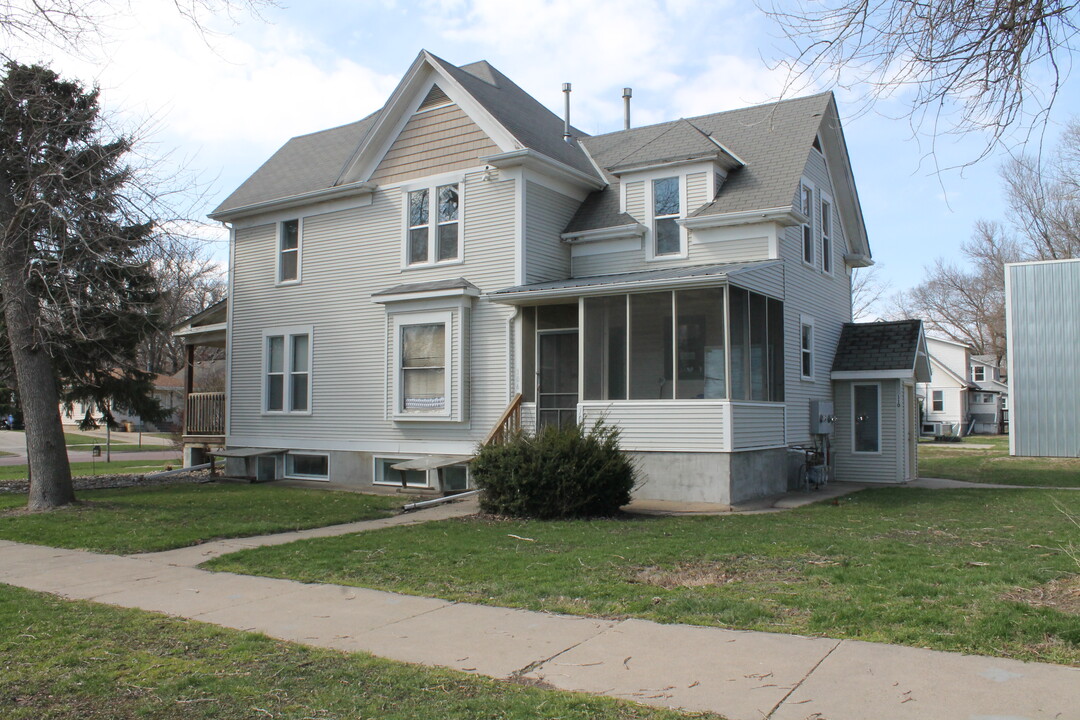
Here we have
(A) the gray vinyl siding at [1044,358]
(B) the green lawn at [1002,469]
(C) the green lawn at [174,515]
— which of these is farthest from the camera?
(A) the gray vinyl siding at [1044,358]

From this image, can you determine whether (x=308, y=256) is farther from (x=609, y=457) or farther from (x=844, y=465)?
(x=844, y=465)

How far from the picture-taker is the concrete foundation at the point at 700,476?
14172mm

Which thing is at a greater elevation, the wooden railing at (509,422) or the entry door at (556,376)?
the entry door at (556,376)

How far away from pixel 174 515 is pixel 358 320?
6901 mm

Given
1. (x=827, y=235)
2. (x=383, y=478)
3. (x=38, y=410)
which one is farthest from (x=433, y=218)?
(x=827, y=235)

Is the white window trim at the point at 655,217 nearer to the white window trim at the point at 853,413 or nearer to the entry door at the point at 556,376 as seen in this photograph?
the entry door at the point at 556,376

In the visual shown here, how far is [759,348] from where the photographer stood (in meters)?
15.5

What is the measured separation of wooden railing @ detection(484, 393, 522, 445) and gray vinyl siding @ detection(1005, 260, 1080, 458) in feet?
58.4

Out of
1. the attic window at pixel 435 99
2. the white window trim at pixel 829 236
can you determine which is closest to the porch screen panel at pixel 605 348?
the attic window at pixel 435 99

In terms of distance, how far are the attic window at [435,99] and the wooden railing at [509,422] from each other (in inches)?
249

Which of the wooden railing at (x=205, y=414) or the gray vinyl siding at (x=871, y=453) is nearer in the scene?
the gray vinyl siding at (x=871, y=453)

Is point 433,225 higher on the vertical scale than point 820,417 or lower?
higher

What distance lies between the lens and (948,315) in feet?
200

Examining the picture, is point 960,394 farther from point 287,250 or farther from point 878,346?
point 287,250
